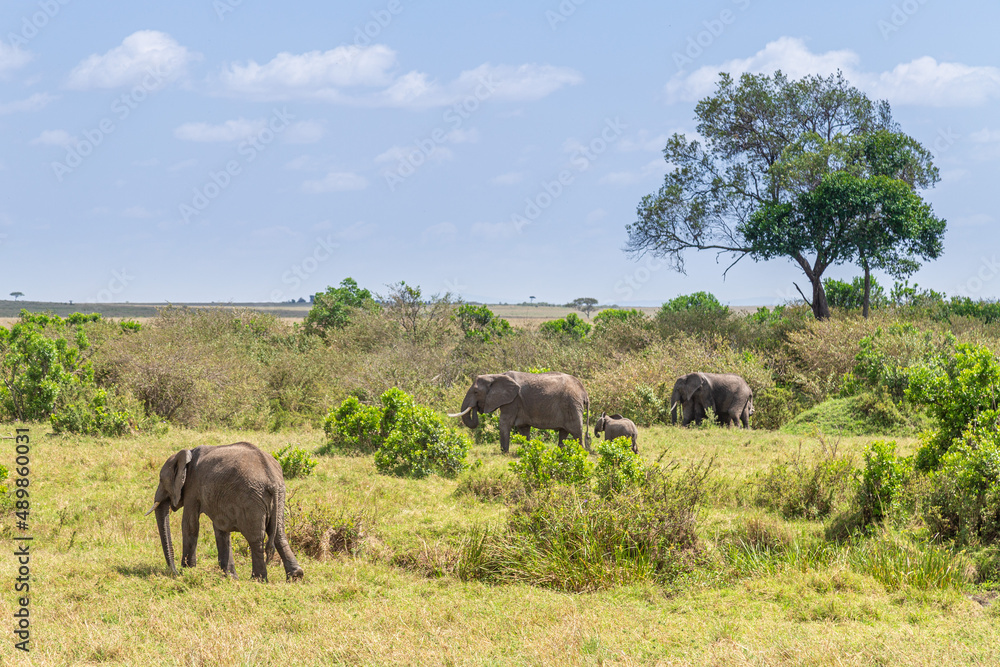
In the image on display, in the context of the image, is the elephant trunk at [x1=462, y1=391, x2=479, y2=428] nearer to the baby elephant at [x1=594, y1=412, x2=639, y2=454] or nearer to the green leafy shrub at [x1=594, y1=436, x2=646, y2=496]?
the baby elephant at [x1=594, y1=412, x2=639, y2=454]

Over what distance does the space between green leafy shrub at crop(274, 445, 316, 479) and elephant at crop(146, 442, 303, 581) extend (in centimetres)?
417

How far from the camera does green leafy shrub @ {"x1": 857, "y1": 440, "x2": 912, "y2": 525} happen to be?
9.56m

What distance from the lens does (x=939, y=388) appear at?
400 inches

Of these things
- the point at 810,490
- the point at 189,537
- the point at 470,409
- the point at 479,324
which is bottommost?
the point at 189,537

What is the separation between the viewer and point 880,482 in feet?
31.7

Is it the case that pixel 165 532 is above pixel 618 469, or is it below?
below

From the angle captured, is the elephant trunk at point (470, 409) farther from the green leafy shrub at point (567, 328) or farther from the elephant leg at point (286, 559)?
the green leafy shrub at point (567, 328)

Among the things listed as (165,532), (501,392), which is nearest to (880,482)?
(501,392)

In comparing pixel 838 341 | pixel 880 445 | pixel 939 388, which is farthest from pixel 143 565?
pixel 838 341

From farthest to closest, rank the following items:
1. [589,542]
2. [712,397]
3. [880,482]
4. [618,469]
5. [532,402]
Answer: [712,397] → [532,402] → [618,469] → [880,482] → [589,542]

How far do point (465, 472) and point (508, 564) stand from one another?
15.4 ft

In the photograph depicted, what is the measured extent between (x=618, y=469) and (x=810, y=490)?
311cm

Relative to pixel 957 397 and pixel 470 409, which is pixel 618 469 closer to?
pixel 957 397

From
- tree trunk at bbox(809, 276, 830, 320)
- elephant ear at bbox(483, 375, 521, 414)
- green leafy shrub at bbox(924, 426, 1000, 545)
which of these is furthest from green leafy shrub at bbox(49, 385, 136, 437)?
tree trunk at bbox(809, 276, 830, 320)
